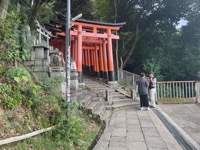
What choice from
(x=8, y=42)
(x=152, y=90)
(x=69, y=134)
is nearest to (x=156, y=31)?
(x=152, y=90)

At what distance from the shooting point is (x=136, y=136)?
19.3 feet

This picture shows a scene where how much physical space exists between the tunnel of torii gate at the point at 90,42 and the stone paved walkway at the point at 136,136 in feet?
19.0

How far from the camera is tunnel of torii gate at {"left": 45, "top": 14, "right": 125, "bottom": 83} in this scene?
13.5 m

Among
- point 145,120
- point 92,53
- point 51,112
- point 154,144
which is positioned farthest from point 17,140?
point 92,53

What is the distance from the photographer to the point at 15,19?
6.39 m

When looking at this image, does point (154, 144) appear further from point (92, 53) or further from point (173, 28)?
point (173, 28)

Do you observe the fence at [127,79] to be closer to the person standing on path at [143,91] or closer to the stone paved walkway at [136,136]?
the person standing on path at [143,91]

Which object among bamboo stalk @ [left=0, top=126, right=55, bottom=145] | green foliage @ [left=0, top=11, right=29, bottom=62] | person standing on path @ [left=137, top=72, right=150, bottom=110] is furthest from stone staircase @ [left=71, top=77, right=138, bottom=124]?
bamboo stalk @ [left=0, top=126, right=55, bottom=145]

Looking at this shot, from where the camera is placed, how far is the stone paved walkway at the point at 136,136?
511 centimetres

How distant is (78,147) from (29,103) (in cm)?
128

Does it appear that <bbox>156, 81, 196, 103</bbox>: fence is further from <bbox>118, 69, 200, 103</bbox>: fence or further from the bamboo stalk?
the bamboo stalk

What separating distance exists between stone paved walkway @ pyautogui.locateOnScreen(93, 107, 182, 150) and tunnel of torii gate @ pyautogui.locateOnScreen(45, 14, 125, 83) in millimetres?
5786

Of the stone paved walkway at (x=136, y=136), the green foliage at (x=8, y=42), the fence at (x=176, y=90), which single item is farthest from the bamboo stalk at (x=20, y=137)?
the fence at (x=176, y=90)

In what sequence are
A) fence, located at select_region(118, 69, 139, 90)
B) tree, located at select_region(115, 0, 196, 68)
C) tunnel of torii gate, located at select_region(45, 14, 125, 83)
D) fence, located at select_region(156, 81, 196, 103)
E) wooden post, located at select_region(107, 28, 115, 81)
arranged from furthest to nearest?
1. tree, located at select_region(115, 0, 196, 68)
2. fence, located at select_region(118, 69, 139, 90)
3. wooden post, located at select_region(107, 28, 115, 81)
4. tunnel of torii gate, located at select_region(45, 14, 125, 83)
5. fence, located at select_region(156, 81, 196, 103)
